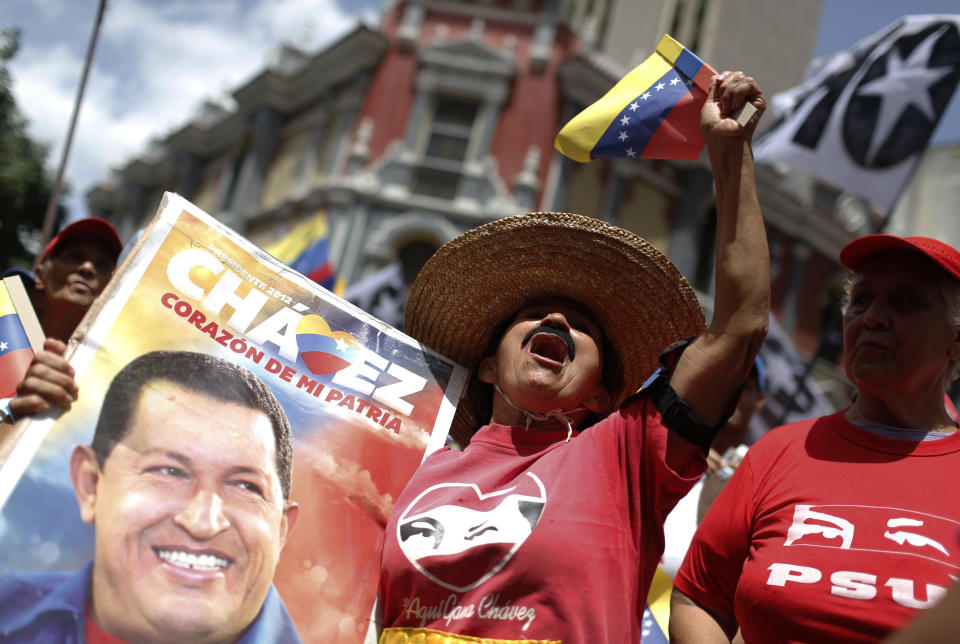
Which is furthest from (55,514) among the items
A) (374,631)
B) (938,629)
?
(938,629)

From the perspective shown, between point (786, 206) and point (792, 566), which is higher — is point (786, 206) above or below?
above

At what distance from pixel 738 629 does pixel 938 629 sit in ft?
4.58

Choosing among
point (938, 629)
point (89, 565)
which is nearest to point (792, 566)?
point (938, 629)

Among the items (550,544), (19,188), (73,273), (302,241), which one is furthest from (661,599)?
(19,188)

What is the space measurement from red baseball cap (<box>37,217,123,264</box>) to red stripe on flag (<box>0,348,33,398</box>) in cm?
82

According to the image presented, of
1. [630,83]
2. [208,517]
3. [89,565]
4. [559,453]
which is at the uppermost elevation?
[630,83]

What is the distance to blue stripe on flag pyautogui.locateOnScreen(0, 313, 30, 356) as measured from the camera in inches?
98.8

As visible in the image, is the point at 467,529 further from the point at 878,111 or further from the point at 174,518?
the point at 878,111

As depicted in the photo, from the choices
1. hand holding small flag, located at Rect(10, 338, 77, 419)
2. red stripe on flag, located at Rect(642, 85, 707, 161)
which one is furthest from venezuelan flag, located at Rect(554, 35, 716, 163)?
hand holding small flag, located at Rect(10, 338, 77, 419)

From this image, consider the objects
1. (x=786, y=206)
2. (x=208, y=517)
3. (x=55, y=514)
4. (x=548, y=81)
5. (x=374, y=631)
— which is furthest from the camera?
(x=786, y=206)

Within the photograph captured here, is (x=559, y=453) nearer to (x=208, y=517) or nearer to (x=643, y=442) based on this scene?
(x=643, y=442)

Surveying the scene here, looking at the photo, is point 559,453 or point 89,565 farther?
point 559,453

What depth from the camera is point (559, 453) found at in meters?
1.94

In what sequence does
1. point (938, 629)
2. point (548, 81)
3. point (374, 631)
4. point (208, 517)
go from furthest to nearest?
point (548, 81)
point (374, 631)
point (208, 517)
point (938, 629)
